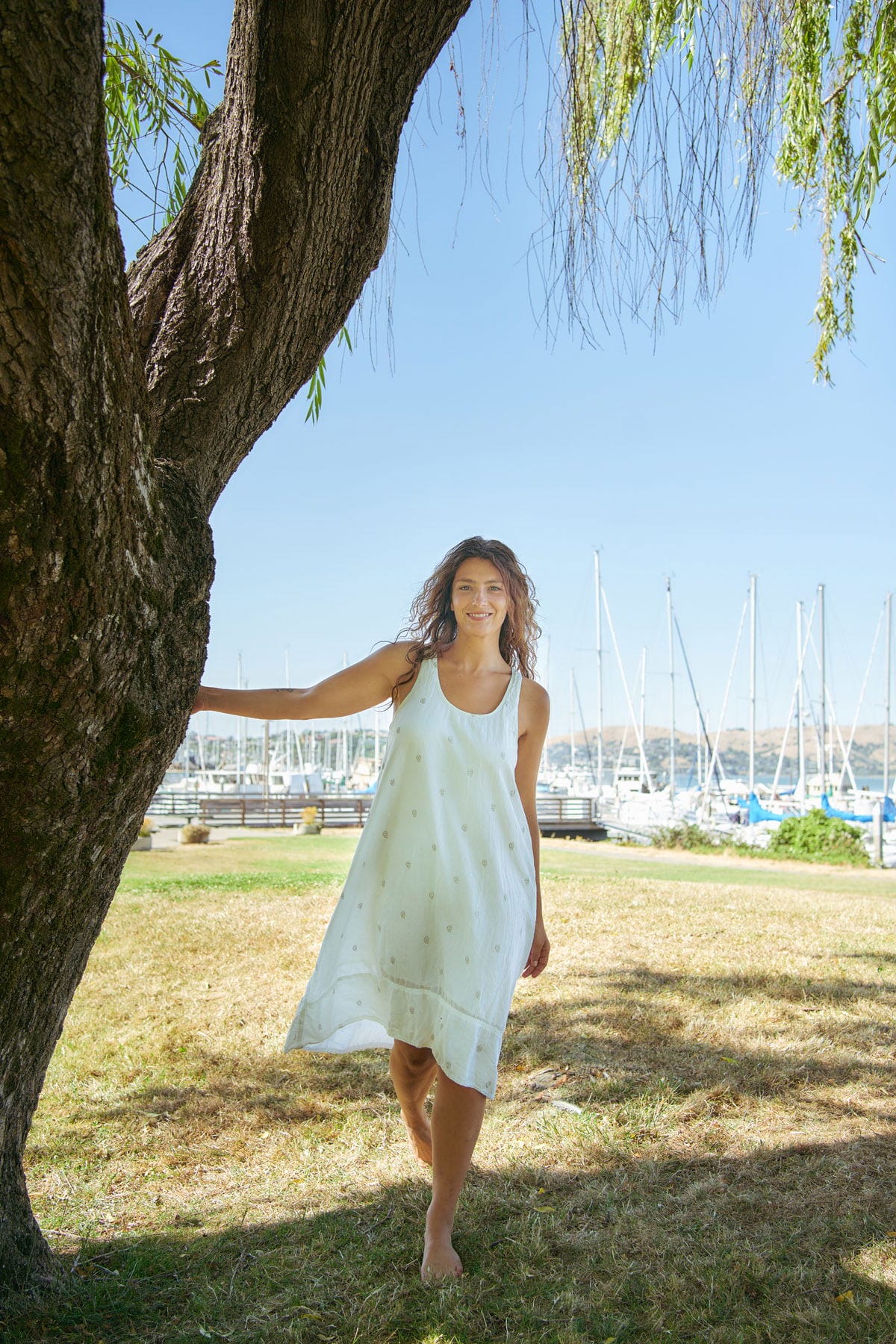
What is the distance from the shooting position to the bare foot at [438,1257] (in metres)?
2.70

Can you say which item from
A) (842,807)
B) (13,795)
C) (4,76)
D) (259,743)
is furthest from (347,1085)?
(259,743)

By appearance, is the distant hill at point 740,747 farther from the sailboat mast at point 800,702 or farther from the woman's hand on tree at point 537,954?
the woman's hand on tree at point 537,954

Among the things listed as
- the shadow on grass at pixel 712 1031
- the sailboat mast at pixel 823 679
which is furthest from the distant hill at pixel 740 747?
the shadow on grass at pixel 712 1031

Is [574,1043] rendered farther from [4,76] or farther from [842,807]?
[842,807]

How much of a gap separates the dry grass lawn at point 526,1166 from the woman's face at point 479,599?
1.78m

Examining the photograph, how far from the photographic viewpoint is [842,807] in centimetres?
4300

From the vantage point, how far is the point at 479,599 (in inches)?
124

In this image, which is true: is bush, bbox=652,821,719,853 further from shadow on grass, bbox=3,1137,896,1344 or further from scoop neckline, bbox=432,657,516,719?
scoop neckline, bbox=432,657,516,719

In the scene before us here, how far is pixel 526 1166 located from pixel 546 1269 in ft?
2.35

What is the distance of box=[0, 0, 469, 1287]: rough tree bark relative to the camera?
163cm

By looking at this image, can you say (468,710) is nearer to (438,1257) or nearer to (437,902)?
(437,902)

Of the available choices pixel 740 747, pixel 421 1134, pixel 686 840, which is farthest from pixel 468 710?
pixel 740 747

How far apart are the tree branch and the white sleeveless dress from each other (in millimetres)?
1011

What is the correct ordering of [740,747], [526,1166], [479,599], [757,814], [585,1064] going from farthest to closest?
[740,747] < [757,814] < [585,1064] < [526,1166] < [479,599]
